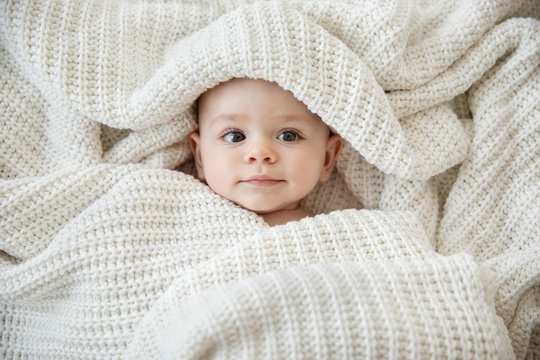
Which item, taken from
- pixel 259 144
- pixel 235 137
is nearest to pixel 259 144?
pixel 259 144

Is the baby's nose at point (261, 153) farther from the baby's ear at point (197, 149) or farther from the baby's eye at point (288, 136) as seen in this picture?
the baby's ear at point (197, 149)

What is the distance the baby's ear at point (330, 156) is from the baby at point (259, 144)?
9cm

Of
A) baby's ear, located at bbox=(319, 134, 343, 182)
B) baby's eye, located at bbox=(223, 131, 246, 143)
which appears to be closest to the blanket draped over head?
baby's ear, located at bbox=(319, 134, 343, 182)

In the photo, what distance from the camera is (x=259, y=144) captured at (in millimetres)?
1376

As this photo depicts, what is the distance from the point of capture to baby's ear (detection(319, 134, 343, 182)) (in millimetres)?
1565

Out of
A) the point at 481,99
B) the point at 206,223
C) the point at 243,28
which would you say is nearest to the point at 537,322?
the point at 481,99

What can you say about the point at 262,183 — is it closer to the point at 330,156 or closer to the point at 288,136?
the point at 288,136

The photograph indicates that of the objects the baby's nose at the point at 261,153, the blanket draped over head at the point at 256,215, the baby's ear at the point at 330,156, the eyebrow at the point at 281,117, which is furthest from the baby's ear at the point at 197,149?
the baby's ear at the point at 330,156

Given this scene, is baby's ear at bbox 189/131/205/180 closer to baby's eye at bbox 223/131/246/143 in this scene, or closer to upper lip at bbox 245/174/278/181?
baby's eye at bbox 223/131/246/143

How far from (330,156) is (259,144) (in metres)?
0.32

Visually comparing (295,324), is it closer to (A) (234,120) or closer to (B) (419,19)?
(A) (234,120)

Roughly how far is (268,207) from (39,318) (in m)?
0.73

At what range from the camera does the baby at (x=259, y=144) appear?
4.58 ft

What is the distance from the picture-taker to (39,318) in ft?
4.55
